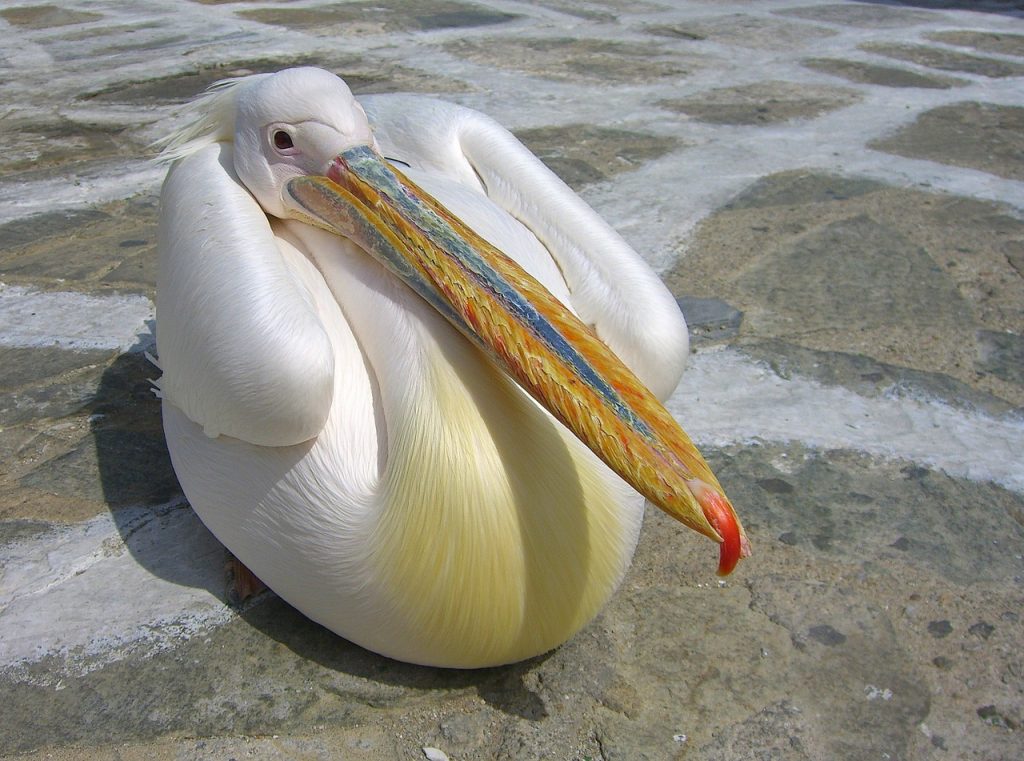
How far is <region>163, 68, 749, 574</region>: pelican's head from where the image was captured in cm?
150

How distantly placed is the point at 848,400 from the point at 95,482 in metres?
→ 1.81

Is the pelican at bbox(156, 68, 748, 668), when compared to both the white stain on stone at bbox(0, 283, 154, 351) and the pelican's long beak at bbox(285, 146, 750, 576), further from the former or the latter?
the white stain on stone at bbox(0, 283, 154, 351)

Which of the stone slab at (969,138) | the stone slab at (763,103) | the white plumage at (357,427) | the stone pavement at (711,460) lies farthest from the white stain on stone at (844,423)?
the stone slab at (763,103)

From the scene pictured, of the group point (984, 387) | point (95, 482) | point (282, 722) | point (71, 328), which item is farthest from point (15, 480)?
point (984, 387)

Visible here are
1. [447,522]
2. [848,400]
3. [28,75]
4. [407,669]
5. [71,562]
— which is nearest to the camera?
[447,522]

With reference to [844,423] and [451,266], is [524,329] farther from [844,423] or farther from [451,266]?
[844,423]

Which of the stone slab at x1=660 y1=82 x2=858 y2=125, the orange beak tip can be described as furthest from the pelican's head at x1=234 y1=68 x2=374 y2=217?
the stone slab at x1=660 y1=82 x2=858 y2=125

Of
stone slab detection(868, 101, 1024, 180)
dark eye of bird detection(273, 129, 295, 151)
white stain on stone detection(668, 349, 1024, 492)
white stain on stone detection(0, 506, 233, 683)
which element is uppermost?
dark eye of bird detection(273, 129, 295, 151)

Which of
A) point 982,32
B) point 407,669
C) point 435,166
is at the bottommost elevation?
point 982,32

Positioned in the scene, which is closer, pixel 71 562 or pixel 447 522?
pixel 447 522

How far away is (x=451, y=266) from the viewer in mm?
1726

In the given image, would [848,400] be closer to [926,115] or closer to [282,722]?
[282,722]

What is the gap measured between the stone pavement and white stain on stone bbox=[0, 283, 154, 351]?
1 cm

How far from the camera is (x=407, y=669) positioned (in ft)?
6.23
